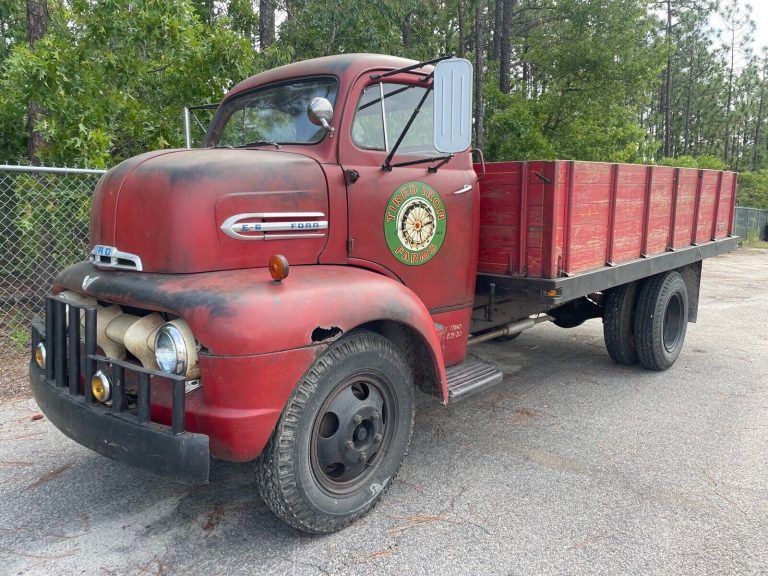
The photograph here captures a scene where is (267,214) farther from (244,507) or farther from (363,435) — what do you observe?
(244,507)

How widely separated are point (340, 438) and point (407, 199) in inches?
56.1

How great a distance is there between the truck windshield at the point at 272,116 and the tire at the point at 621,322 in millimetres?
3381

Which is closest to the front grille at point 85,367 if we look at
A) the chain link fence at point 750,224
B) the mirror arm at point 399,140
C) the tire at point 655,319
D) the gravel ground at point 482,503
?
the gravel ground at point 482,503

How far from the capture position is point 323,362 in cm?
273

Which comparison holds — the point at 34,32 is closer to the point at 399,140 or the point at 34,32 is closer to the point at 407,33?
the point at 399,140

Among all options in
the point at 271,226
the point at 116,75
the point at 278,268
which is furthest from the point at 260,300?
the point at 116,75

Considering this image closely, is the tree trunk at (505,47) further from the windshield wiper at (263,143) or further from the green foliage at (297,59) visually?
the windshield wiper at (263,143)

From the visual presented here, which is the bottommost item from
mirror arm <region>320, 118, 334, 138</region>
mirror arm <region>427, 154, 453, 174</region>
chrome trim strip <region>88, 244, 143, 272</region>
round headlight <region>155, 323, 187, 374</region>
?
round headlight <region>155, 323, 187, 374</region>

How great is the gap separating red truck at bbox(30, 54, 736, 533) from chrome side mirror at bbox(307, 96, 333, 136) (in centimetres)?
1

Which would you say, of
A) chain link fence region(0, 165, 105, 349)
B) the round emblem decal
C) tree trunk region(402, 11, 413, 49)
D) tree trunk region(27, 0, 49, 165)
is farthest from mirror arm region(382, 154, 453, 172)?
tree trunk region(402, 11, 413, 49)

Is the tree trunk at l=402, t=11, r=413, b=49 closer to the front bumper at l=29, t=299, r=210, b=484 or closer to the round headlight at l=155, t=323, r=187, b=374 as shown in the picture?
the front bumper at l=29, t=299, r=210, b=484

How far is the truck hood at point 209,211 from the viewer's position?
2740mm

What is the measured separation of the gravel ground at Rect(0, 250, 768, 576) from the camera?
2697mm

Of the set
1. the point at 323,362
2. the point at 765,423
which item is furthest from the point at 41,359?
the point at 765,423
